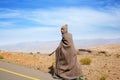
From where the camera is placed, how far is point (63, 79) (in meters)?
13.5

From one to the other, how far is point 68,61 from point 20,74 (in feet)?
9.19

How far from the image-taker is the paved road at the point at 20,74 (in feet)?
45.3

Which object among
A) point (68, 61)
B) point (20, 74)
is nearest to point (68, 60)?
point (68, 61)

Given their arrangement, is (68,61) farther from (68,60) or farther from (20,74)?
(20,74)

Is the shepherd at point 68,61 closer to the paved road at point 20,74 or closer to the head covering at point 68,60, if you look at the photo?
the head covering at point 68,60

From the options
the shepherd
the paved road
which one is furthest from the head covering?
the paved road

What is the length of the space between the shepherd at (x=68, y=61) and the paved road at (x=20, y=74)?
0.83m

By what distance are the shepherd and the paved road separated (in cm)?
83

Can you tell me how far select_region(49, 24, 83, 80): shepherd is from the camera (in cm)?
1323

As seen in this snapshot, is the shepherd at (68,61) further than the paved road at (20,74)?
No

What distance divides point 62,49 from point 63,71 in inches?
40.8

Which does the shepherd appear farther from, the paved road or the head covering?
the paved road

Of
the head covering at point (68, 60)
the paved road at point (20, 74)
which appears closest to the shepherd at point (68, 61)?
the head covering at point (68, 60)

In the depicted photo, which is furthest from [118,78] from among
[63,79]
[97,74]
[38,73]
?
[38,73]
